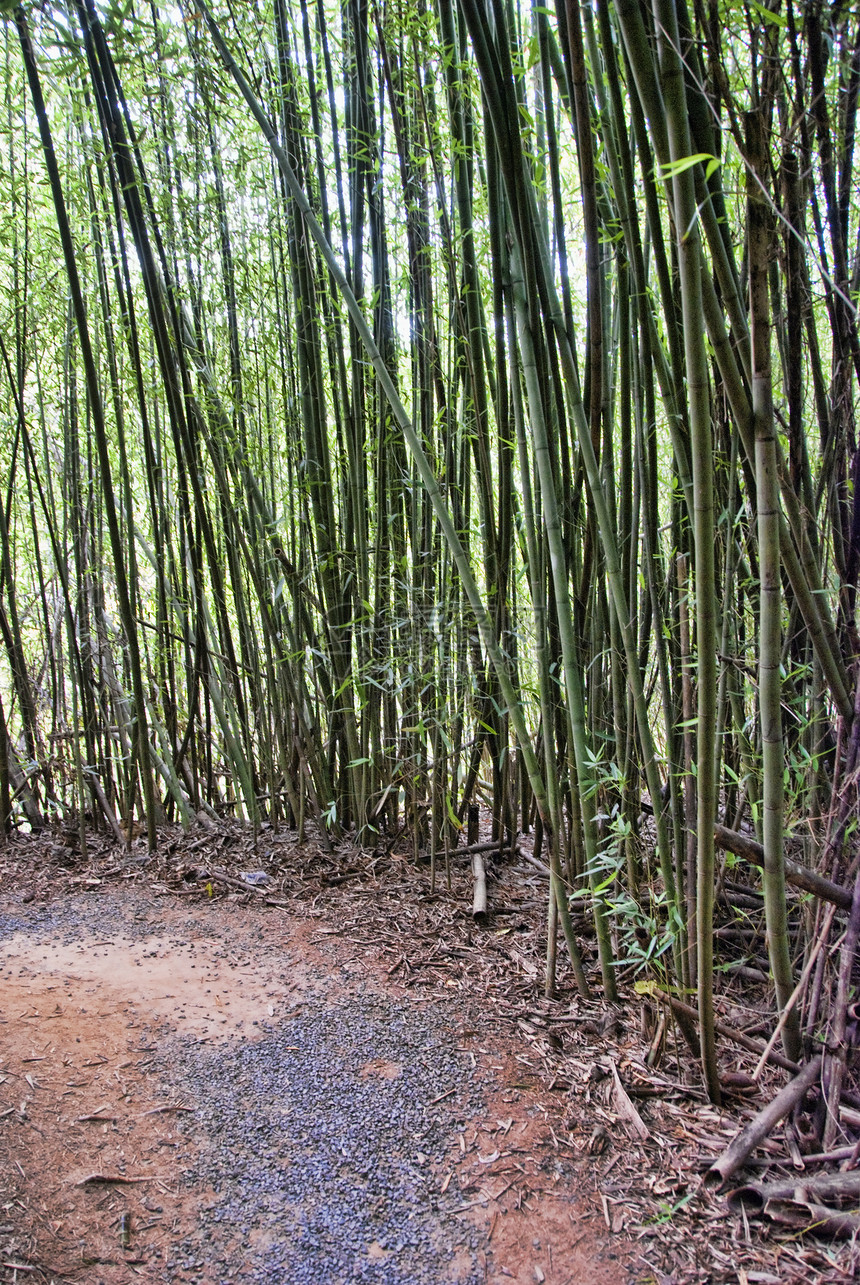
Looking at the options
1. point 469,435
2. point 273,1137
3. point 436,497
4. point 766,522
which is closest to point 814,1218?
point 273,1137

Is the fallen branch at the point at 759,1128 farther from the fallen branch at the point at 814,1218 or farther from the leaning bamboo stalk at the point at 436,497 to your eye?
the leaning bamboo stalk at the point at 436,497

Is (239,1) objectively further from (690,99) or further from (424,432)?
(690,99)

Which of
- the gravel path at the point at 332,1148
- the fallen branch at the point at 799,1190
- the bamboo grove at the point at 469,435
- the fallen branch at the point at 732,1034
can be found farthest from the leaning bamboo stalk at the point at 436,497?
the fallen branch at the point at 799,1190

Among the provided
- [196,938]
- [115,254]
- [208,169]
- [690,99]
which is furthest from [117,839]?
[690,99]

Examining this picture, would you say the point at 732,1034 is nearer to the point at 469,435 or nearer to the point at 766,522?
the point at 766,522

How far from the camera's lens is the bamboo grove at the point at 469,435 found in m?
1.18

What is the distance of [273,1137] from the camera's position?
4.43 ft

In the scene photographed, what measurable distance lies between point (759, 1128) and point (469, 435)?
1680 mm

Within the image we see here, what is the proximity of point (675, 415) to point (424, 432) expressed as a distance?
51.2 inches

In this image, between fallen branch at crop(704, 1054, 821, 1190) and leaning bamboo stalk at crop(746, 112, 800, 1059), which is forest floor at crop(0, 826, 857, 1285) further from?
leaning bamboo stalk at crop(746, 112, 800, 1059)

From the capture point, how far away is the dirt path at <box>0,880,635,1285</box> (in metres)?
1.12

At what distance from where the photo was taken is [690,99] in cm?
113

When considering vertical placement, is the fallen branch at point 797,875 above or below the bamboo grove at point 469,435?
below

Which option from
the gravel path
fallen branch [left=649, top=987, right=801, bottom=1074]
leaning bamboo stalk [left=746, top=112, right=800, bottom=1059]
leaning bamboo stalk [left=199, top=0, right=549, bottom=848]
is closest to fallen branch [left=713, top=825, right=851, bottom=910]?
leaning bamboo stalk [left=746, top=112, right=800, bottom=1059]
